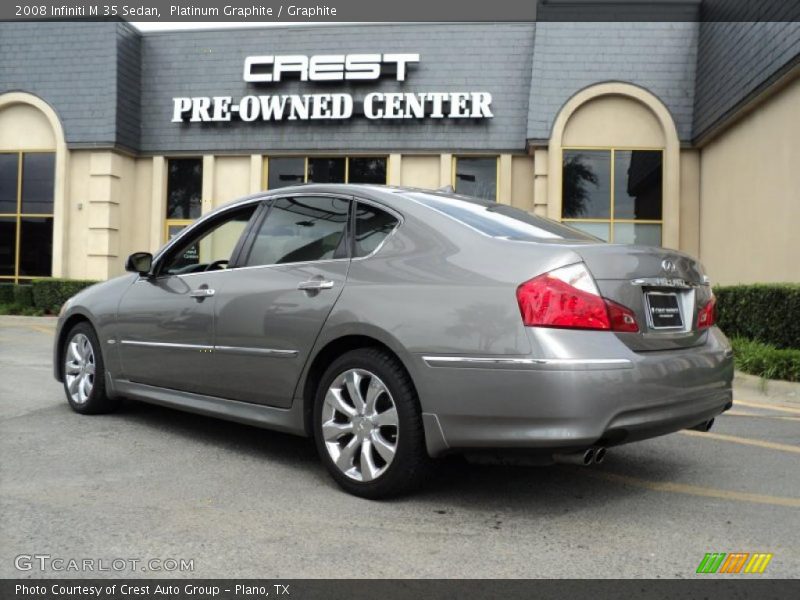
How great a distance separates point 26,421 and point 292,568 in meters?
3.44

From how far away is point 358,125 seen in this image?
16734 millimetres

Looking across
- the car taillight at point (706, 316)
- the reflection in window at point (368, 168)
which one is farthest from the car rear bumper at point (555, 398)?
the reflection in window at point (368, 168)

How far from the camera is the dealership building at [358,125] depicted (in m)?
15.5

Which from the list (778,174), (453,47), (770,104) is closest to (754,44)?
(770,104)

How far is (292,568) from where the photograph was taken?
8.95ft

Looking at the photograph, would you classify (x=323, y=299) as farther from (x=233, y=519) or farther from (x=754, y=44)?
(x=754, y=44)

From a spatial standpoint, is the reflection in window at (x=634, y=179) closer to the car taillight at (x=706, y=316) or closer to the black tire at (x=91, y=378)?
the car taillight at (x=706, y=316)

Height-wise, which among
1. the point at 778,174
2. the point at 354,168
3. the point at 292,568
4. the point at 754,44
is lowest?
the point at 292,568

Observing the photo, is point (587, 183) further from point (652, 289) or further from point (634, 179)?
point (652, 289)

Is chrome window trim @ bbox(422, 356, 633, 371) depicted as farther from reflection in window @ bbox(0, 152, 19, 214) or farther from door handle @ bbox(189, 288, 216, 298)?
reflection in window @ bbox(0, 152, 19, 214)

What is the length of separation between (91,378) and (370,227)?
281 centimetres

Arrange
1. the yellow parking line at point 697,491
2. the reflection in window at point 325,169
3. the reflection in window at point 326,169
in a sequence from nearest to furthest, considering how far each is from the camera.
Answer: the yellow parking line at point 697,491 → the reflection in window at point 325,169 → the reflection in window at point 326,169

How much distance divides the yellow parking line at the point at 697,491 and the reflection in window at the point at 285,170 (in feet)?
47.0

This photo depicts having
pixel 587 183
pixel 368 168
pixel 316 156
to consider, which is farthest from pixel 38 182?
pixel 587 183
